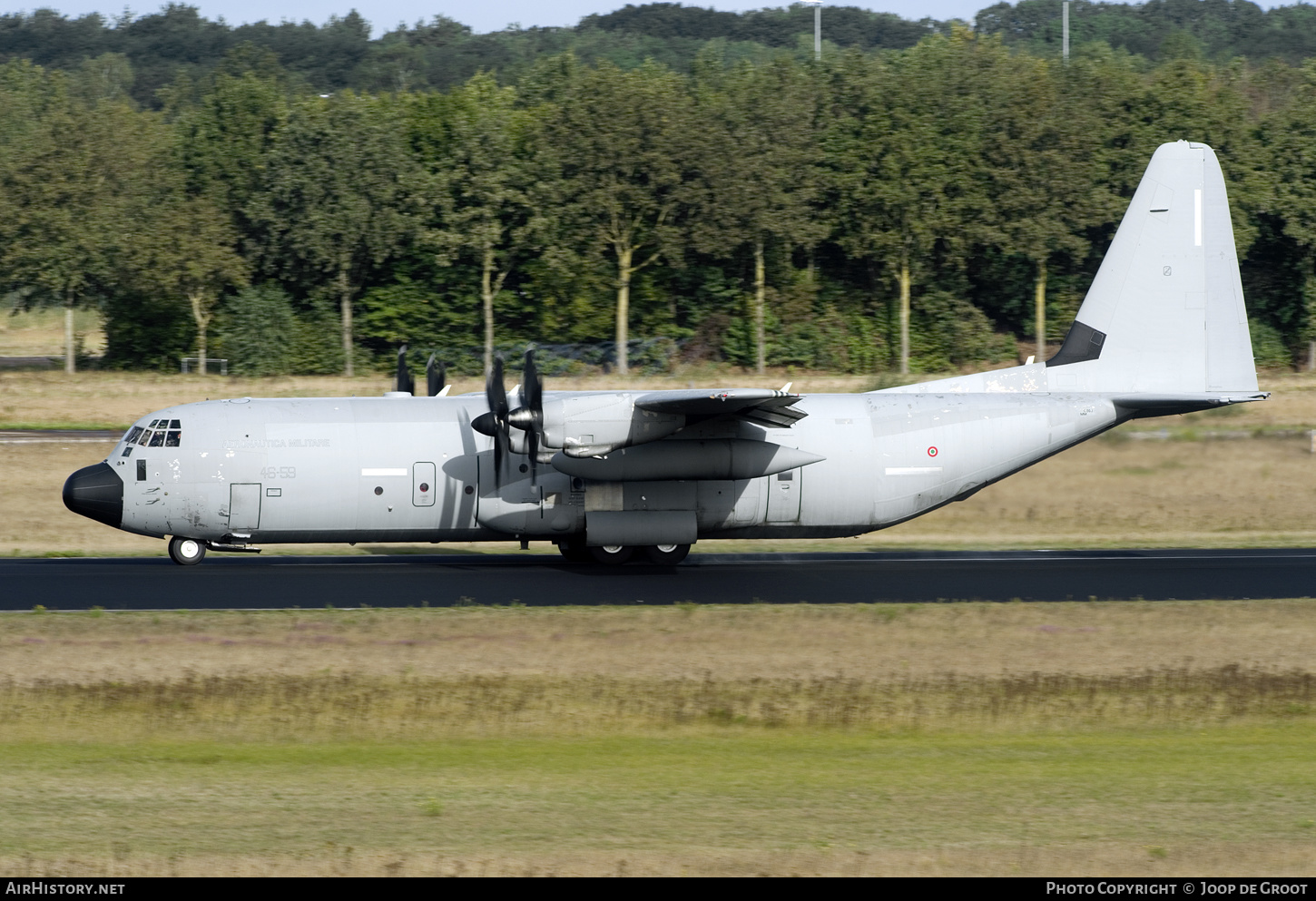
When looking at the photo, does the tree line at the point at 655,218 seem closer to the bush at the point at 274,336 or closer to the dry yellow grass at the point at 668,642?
the bush at the point at 274,336

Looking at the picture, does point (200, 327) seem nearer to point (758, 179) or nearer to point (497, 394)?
point (758, 179)

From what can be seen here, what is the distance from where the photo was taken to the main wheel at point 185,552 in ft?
79.0

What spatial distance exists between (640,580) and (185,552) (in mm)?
7869

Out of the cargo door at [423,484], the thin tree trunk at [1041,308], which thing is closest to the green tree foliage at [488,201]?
the thin tree trunk at [1041,308]

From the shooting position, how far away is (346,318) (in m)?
57.0

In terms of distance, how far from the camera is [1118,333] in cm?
2642

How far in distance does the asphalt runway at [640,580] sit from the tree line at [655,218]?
3066 centimetres

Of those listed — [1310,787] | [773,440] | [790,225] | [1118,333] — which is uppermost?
[790,225]

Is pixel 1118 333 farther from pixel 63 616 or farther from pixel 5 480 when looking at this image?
pixel 5 480

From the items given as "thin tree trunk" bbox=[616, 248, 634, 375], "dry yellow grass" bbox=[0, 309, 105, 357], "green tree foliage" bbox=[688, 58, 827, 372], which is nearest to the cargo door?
"thin tree trunk" bbox=[616, 248, 634, 375]

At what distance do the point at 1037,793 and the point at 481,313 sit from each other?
4604 centimetres

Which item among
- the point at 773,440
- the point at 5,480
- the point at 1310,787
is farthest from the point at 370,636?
the point at 5,480

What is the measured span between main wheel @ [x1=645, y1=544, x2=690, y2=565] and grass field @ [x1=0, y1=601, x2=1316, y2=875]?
429 cm
